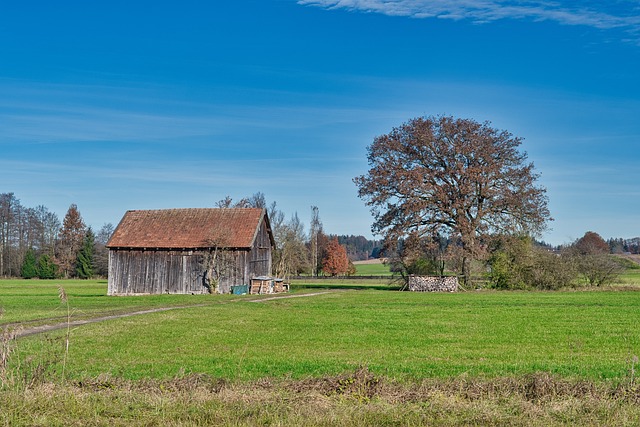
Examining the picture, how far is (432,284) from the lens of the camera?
54.1m

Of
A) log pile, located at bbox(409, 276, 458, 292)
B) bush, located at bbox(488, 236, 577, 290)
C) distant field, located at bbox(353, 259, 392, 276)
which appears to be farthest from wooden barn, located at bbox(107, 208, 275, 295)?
distant field, located at bbox(353, 259, 392, 276)

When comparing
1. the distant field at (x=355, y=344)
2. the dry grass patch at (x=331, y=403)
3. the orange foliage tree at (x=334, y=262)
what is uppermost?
the orange foliage tree at (x=334, y=262)

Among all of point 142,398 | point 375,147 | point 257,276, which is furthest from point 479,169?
point 142,398

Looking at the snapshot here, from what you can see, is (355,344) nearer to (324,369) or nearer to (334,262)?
(324,369)

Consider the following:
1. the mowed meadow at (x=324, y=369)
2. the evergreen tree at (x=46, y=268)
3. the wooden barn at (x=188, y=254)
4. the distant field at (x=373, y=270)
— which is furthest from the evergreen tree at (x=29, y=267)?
the mowed meadow at (x=324, y=369)

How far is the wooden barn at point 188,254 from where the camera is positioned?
48.1m

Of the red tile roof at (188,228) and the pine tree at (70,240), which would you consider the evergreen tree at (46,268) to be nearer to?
the pine tree at (70,240)

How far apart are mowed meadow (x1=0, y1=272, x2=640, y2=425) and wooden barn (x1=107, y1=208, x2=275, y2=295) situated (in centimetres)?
2094

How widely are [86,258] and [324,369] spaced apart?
89.7m

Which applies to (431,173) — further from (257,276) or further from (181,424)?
(181,424)

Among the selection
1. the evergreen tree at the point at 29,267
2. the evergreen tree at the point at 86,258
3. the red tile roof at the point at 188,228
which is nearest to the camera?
the red tile roof at the point at 188,228

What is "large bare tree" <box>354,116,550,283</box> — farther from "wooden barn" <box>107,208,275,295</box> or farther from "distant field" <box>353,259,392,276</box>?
"distant field" <box>353,259,392,276</box>

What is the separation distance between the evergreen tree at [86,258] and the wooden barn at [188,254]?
47.8 m

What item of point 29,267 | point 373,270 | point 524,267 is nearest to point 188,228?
point 524,267
